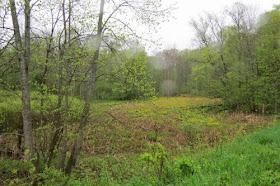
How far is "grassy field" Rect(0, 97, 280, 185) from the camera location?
3184mm

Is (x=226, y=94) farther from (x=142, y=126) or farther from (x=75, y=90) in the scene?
(x=75, y=90)

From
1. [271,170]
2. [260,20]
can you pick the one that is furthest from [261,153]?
[260,20]

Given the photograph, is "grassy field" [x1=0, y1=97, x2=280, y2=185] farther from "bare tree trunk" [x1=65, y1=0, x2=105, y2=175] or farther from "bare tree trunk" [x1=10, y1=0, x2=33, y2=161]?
"bare tree trunk" [x1=10, y1=0, x2=33, y2=161]

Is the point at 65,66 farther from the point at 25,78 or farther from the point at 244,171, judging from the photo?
the point at 244,171

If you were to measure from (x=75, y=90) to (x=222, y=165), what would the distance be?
4.44 m

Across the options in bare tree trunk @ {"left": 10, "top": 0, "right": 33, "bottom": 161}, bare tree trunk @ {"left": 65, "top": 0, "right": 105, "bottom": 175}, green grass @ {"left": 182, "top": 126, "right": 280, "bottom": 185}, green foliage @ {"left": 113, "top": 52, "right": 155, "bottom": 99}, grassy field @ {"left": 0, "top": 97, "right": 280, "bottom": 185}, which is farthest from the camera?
bare tree trunk @ {"left": 65, "top": 0, "right": 105, "bottom": 175}

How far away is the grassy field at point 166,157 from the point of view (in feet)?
10.4

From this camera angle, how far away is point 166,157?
430cm

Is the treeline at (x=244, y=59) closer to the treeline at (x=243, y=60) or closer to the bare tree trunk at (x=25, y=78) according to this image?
the treeline at (x=243, y=60)

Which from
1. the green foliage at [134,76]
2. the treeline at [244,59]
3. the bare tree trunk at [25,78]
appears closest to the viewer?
the bare tree trunk at [25,78]

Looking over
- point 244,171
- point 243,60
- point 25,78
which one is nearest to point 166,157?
point 244,171

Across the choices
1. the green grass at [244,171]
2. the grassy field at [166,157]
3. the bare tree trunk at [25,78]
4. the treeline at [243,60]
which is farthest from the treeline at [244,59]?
the bare tree trunk at [25,78]

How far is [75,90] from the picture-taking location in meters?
5.64

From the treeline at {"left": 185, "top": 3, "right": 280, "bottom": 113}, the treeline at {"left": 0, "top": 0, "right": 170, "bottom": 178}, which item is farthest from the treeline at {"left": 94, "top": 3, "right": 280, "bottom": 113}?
the treeline at {"left": 0, "top": 0, "right": 170, "bottom": 178}
